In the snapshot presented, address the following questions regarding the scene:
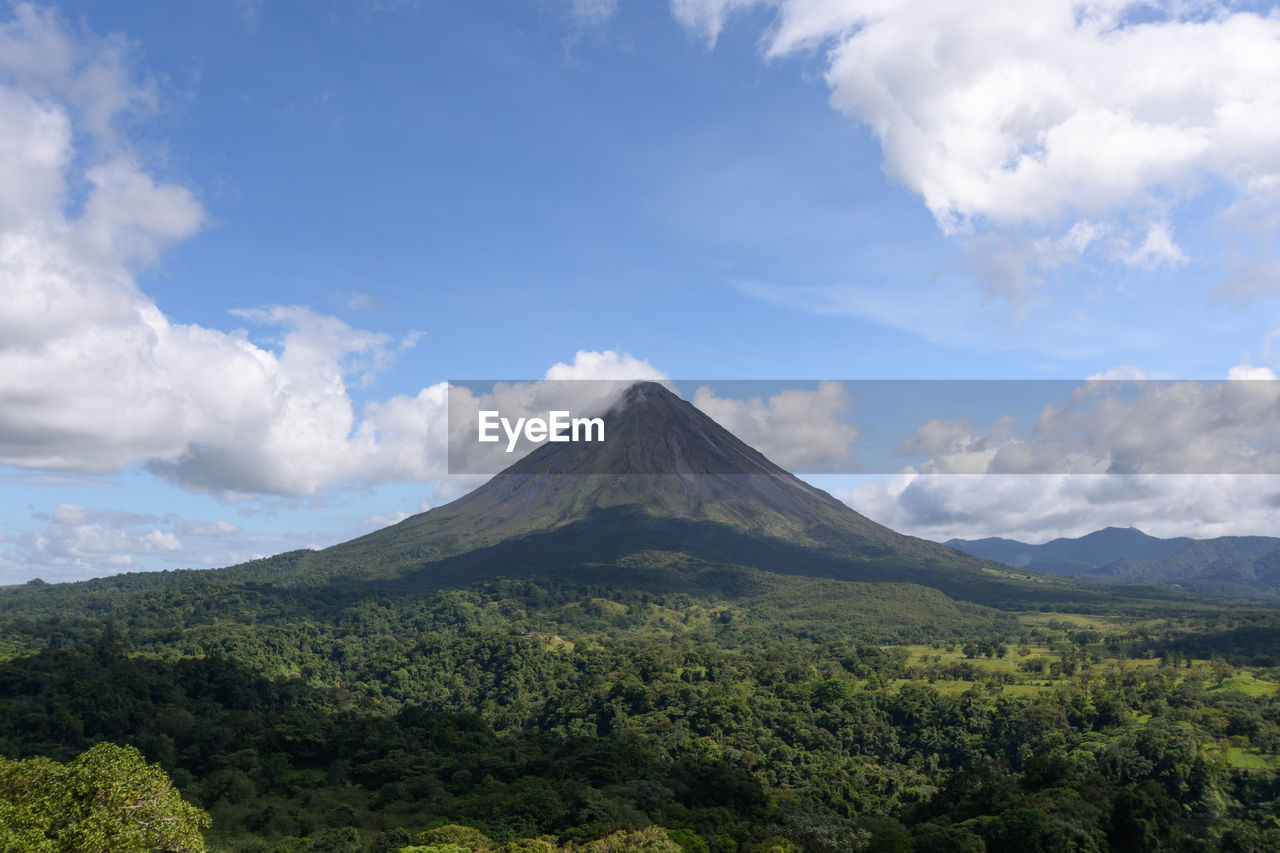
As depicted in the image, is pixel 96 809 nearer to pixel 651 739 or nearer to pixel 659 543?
pixel 651 739

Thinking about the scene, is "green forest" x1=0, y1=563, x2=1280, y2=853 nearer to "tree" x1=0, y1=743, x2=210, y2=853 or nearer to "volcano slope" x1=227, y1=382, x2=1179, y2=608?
"tree" x1=0, y1=743, x2=210, y2=853

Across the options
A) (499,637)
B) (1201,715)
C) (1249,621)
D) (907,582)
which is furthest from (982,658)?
(907,582)

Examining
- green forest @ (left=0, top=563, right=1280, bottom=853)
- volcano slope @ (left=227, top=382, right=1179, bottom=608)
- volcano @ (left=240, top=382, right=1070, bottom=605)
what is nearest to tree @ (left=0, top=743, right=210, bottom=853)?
green forest @ (left=0, top=563, right=1280, bottom=853)

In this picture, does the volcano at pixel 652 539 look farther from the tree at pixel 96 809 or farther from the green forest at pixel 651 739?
the tree at pixel 96 809

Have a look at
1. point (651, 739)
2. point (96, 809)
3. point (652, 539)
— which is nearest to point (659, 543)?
point (652, 539)

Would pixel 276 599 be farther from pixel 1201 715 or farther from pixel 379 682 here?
pixel 1201 715

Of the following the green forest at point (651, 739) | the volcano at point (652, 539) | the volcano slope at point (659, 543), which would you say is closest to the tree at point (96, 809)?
the green forest at point (651, 739)
